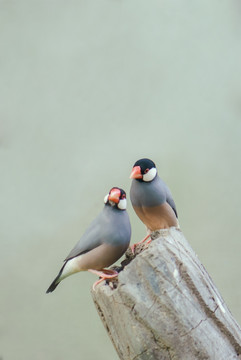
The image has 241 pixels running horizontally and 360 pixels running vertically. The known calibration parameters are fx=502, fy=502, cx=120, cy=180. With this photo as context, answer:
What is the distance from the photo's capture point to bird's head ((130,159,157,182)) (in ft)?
4.21

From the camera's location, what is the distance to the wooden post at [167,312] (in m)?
0.95

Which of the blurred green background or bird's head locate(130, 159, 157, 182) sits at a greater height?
the blurred green background

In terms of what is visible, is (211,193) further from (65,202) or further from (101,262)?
(101,262)

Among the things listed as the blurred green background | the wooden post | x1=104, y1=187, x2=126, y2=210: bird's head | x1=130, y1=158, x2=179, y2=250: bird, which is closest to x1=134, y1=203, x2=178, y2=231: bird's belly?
x1=130, y1=158, x2=179, y2=250: bird

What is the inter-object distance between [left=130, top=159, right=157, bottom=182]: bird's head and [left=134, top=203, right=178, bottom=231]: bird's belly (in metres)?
0.08

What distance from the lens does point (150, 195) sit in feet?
4.29

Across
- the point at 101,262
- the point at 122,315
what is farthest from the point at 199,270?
the point at 101,262

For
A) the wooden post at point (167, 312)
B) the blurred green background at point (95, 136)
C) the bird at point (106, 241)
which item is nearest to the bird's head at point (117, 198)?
the bird at point (106, 241)

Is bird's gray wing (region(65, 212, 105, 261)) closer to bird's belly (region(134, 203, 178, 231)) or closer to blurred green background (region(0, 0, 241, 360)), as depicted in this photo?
bird's belly (region(134, 203, 178, 231))

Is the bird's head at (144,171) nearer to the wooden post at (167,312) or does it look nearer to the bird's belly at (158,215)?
the bird's belly at (158,215)

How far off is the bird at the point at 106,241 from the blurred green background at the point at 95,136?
3.25ft

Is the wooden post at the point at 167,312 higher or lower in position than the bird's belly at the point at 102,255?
lower

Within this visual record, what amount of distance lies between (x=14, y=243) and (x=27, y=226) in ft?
0.31

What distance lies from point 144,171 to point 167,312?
1.43ft
